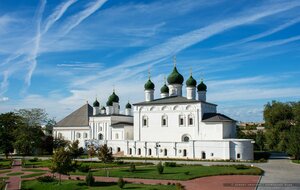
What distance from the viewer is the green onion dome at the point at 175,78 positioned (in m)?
56.5

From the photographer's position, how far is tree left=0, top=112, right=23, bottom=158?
172ft

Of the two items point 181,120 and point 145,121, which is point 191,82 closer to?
point 181,120

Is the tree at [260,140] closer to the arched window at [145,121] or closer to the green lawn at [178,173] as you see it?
the arched window at [145,121]

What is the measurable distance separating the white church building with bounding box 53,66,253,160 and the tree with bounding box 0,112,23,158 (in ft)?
36.4

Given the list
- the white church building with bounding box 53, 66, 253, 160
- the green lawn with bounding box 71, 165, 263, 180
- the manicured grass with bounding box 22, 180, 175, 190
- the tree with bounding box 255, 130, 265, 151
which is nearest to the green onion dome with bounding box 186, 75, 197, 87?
the white church building with bounding box 53, 66, 253, 160

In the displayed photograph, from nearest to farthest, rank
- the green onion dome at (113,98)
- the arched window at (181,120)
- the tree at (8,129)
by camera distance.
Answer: the arched window at (181,120), the tree at (8,129), the green onion dome at (113,98)

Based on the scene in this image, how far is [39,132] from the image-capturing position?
55094 mm

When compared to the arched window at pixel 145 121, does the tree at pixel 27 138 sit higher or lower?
lower

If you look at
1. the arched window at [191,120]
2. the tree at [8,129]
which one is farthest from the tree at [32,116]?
the arched window at [191,120]

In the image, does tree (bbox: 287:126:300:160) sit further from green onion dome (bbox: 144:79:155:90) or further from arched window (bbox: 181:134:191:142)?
green onion dome (bbox: 144:79:155:90)

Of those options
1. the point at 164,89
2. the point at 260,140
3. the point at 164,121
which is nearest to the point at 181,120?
the point at 164,121

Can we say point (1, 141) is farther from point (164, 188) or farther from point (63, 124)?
point (164, 188)

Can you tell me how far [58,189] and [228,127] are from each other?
2858 cm

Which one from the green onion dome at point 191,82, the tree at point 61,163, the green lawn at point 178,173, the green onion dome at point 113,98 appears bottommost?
the green lawn at point 178,173
